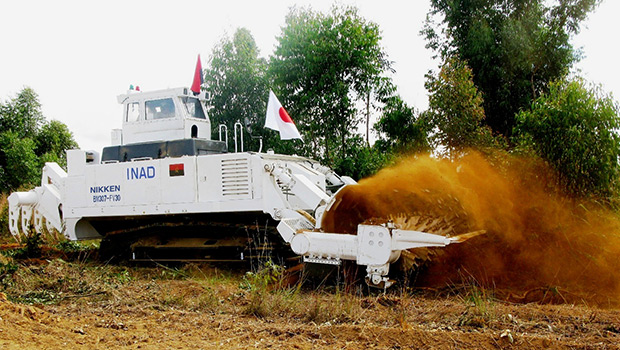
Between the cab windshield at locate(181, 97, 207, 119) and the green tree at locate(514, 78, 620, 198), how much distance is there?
631 centimetres

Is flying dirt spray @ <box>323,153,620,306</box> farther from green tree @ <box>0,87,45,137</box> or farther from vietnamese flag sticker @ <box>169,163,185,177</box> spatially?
green tree @ <box>0,87,45,137</box>

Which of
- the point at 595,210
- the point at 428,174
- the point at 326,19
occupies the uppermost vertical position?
the point at 326,19

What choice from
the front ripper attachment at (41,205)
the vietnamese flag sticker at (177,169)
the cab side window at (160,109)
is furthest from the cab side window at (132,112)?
the vietnamese flag sticker at (177,169)

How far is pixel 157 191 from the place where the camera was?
383 inches

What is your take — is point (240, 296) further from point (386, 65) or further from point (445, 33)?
point (445, 33)

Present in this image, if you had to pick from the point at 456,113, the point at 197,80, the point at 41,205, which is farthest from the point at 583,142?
the point at 41,205

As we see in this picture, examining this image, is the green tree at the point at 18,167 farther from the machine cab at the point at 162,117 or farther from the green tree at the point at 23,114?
the machine cab at the point at 162,117

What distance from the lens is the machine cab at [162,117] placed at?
427 inches

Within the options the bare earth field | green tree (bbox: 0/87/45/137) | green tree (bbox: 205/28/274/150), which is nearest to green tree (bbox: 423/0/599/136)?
green tree (bbox: 205/28/274/150)

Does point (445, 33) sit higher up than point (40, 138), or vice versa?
point (445, 33)

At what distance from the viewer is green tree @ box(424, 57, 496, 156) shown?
1381cm

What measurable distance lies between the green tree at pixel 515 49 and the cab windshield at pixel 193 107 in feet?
30.0

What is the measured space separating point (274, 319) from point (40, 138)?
87.7 feet

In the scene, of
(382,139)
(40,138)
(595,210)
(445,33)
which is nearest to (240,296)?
(595,210)
